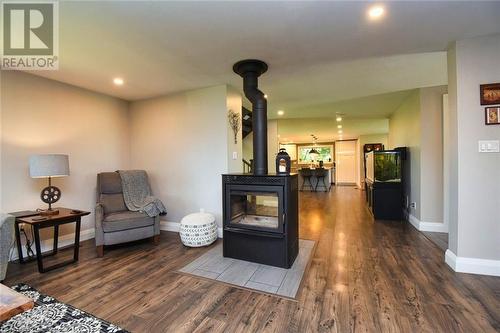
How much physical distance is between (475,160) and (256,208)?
2341 millimetres

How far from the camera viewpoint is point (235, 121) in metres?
3.62

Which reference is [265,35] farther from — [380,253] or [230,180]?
[380,253]

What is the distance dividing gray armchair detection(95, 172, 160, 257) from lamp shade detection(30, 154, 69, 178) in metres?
0.63

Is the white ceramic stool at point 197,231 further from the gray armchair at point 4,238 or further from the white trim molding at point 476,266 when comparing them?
the white trim molding at point 476,266

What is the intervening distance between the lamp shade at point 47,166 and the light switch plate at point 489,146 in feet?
15.2

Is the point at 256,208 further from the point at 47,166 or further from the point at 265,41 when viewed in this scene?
the point at 47,166

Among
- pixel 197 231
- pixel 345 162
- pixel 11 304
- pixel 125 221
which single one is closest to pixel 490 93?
pixel 197 231

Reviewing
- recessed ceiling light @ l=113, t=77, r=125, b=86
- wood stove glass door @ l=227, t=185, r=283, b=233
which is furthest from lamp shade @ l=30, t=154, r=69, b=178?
wood stove glass door @ l=227, t=185, r=283, b=233

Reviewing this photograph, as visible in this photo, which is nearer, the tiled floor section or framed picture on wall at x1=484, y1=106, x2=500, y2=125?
the tiled floor section

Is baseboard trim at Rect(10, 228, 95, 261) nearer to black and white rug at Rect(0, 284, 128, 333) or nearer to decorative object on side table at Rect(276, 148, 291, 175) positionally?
black and white rug at Rect(0, 284, 128, 333)

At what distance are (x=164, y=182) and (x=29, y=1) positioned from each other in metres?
2.74

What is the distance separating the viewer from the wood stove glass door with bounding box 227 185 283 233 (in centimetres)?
250

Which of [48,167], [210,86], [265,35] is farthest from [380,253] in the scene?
[48,167]

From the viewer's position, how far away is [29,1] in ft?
5.59
